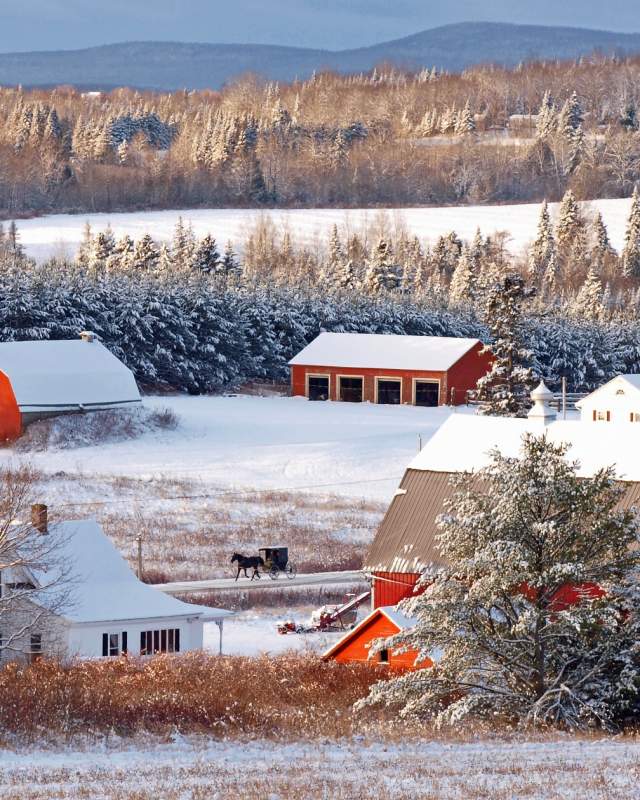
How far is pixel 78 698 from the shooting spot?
1773cm

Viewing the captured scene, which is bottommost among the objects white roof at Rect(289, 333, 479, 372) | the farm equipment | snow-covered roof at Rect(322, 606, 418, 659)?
white roof at Rect(289, 333, 479, 372)

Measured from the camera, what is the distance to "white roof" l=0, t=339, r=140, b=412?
53875 millimetres

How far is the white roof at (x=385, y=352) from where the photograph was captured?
220 ft

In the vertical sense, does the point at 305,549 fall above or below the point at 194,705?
below

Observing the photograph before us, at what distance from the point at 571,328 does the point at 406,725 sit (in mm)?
63910

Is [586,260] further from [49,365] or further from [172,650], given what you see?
[172,650]

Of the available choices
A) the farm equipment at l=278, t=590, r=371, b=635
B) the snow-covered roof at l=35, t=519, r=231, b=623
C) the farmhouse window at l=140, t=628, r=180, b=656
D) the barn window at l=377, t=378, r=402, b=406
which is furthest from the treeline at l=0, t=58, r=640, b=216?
the farmhouse window at l=140, t=628, r=180, b=656

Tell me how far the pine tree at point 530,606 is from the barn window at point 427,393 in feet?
155

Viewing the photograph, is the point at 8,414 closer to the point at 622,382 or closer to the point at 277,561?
the point at 277,561

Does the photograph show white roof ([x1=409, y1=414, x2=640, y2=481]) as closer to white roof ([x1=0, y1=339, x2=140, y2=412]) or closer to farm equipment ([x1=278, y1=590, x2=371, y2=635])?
farm equipment ([x1=278, y1=590, x2=371, y2=635])

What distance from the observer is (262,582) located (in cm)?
3422

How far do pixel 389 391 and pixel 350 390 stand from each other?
188 centimetres


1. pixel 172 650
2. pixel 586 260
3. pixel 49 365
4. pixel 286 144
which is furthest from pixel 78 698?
pixel 286 144

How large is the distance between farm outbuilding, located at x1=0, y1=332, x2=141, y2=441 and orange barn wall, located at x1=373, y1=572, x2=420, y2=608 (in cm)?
2665
